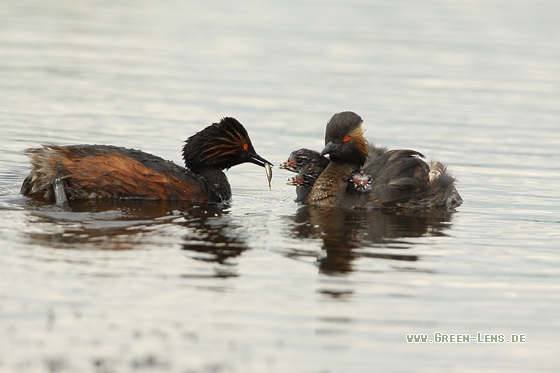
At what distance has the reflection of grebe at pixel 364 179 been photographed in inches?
470

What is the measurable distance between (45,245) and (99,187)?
96.6 inches

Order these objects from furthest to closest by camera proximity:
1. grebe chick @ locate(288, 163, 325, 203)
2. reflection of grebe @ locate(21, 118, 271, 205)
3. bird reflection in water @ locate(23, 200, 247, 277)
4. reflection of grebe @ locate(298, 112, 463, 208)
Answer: grebe chick @ locate(288, 163, 325, 203) → reflection of grebe @ locate(298, 112, 463, 208) → reflection of grebe @ locate(21, 118, 271, 205) → bird reflection in water @ locate(23, 200, 247, 277)

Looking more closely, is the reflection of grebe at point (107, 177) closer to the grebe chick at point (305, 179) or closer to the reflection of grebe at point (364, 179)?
the grebe chick at point (305, 179)

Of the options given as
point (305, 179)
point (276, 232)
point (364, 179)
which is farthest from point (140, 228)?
point (305, 179)

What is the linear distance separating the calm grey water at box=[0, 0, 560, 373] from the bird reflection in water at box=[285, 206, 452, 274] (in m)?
0.04

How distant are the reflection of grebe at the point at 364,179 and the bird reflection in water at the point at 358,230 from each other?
0.65ft

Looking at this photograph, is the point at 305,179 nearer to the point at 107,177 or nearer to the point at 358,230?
the point at 358,230

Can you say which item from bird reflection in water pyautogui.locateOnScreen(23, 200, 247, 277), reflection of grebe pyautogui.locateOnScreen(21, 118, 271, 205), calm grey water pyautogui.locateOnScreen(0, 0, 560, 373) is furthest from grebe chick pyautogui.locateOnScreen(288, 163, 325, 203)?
bird reflection in water pyautogui.locateOnScreen(23, 200, 247, 277)

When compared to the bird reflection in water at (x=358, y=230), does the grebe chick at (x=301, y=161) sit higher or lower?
higher

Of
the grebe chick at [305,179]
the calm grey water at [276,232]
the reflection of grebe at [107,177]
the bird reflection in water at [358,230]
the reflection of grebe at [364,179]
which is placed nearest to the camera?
the calm grey water at [276,232]

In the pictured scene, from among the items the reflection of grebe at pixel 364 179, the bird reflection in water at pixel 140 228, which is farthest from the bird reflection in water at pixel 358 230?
the bird reflection in water at pixel 140 228

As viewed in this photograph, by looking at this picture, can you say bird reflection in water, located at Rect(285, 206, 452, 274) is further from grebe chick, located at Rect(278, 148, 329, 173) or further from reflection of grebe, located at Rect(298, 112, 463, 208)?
grebe chick, located at Rect(278, 148, 329, 173)

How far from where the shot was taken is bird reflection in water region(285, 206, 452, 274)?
30.4 ft

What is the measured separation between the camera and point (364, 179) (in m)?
11.9
